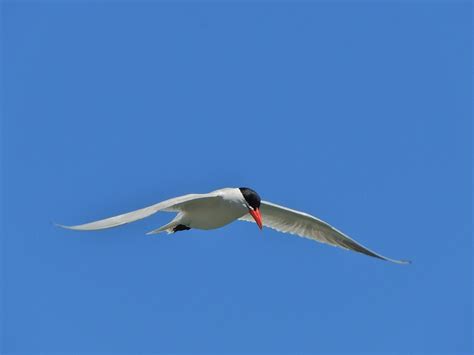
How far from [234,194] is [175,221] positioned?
98cm

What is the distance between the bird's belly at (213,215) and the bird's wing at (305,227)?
143 cm

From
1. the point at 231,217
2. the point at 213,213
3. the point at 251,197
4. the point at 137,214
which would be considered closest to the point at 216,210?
the point at 213,213

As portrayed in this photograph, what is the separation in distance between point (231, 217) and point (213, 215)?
27cm

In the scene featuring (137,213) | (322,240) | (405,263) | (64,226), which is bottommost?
(64,226)

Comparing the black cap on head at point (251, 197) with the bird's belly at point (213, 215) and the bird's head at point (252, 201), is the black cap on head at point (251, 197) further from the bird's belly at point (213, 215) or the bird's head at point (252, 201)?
the bird's belly at point (213, 215)

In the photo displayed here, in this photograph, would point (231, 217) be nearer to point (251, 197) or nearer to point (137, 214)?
point (251, 197)

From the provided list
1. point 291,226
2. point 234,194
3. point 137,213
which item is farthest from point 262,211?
point 137,213

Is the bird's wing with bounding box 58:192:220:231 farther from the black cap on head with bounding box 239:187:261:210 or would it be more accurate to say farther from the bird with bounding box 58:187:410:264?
the black cap on head with bounding box 239:187:261:210

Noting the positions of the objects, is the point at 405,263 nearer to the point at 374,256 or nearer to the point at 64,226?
the point at 374,256

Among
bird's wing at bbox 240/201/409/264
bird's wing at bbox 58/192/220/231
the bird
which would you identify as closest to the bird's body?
the bird

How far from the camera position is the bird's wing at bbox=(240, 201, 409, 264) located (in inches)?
539

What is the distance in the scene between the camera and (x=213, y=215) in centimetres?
1205

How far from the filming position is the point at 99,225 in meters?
9.48

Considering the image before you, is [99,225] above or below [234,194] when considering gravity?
below
